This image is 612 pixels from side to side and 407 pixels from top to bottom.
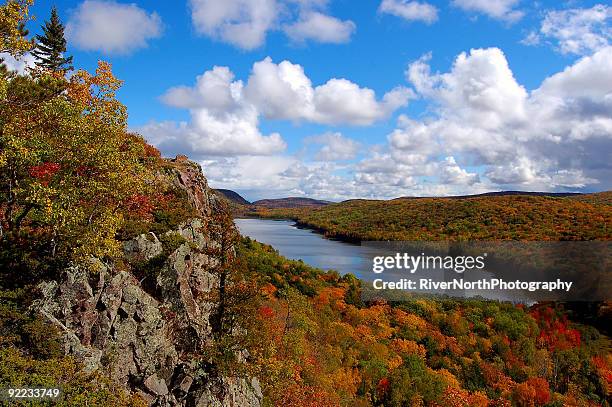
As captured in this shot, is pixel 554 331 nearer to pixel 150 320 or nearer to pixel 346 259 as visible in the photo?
pixel 346 259

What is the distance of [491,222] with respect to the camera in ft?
508

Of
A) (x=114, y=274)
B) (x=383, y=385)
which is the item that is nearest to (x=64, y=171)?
(x=114, y=274)

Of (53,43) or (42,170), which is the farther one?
(53,43)

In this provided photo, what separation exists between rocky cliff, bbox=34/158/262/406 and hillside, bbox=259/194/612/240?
399 feet

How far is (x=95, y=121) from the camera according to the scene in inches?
786

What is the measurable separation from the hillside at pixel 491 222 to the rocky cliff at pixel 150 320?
4791 inches

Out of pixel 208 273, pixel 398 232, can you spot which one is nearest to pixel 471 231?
pixel 398 232

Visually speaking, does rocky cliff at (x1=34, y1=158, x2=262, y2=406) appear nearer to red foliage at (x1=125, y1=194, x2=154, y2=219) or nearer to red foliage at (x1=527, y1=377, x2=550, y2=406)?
red foliage at (x1=125, y1=194, x2=154, y2=219)

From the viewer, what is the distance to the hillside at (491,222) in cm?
13138

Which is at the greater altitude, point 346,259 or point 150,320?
point 150,320

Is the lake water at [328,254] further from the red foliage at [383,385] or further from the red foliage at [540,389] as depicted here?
the red foliage at [383,385]

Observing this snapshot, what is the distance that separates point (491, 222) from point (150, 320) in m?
153

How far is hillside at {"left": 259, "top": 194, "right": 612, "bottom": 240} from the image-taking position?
431ft

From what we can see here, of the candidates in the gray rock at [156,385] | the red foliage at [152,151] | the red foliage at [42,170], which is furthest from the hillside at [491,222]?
the red foliage at [42,170]
